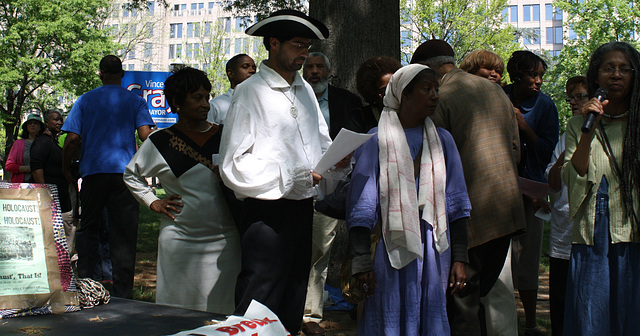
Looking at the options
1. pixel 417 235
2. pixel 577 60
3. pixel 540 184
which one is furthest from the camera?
pixel 577 60

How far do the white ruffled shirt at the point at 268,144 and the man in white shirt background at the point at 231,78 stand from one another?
199 centimetres

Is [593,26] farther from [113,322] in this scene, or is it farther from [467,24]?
[113,322]

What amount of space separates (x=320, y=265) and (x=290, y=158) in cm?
209

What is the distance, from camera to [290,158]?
3.76m

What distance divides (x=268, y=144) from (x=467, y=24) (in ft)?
121

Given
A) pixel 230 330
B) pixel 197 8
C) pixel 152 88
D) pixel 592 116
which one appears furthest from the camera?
pixel 197 8

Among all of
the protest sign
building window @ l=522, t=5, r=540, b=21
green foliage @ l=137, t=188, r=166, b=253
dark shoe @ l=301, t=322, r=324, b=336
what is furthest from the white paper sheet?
building window @ l=522, t=5, r=540, b=21

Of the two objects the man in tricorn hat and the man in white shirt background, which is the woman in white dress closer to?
the man in tricorn hat

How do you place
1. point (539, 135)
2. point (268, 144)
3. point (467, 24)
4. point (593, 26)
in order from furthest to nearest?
point (467, 24)
point (593, 26)
point (539, 135)
point (268, 144)

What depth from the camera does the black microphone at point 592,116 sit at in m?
3.54

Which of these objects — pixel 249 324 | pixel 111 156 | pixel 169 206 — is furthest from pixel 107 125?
pixel 249 324

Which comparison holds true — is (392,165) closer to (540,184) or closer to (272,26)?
(272,26)

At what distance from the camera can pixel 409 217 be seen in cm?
349

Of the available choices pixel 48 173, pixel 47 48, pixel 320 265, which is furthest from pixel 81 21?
pixel 320 265
